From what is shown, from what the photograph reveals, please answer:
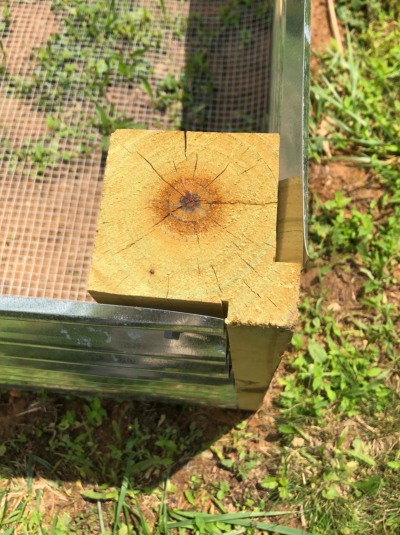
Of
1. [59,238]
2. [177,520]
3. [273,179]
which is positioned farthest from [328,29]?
[177,520]

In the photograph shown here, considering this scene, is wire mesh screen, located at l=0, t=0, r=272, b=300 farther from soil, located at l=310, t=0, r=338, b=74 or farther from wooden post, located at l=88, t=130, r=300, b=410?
wooden post, located at l=88, t=130, r=300, b=410

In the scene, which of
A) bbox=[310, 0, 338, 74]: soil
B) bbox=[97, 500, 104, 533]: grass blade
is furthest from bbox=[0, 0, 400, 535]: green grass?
bbox=[310, 0, 338, 74]: soil

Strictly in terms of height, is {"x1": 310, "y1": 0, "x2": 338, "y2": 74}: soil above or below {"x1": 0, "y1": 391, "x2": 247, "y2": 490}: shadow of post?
above

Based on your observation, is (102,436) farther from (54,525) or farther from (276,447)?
(276,447)

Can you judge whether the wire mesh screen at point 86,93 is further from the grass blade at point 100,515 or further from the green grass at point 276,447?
the grass blade at point 100,515

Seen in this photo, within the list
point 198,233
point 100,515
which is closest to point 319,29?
point 198,233
